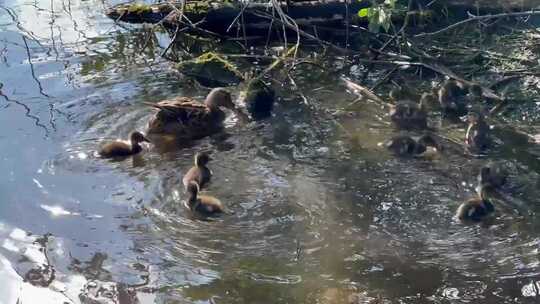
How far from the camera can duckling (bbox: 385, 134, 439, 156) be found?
691cm

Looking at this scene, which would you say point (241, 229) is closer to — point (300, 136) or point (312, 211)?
point (312, 211)

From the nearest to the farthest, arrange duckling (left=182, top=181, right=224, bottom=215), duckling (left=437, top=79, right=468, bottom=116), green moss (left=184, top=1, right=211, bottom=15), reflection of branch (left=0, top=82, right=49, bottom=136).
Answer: duckling (left=182, top=181, right=224, bottom=215) < reflection of branch (left=0, top=82, right=49, bottom=136) < duckling (left=437, top=79, right=468, bottom=116) < green moss (left=184, top=1, right=211, bottom=15)

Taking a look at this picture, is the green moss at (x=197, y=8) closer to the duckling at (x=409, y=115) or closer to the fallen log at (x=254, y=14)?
the fallen log at (x=254, y=14)

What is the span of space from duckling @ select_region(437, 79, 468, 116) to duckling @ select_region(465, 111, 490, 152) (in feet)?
1.78

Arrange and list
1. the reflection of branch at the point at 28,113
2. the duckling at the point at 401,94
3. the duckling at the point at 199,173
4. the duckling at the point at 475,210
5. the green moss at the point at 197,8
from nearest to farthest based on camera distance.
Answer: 1. the duckling at the point at 475,210
2. the duckling at the point at 199,173
3. the reflection of branch at the point at 28,113
4. the duckling at the point at 401,94
5. the green moss at the point at 197,8

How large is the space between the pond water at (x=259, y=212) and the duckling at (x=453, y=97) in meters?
0.28

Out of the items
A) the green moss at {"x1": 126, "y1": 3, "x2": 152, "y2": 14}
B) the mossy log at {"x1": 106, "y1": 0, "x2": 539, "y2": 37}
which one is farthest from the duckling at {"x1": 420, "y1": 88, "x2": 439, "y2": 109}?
the green moss at {"x1": 126, "y1": 3, "x2": 152, "y2": 14}

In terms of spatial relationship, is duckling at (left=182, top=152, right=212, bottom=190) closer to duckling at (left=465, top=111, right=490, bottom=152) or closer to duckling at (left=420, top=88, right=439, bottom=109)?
duckling at (left=465, top=111, right=490, bottom=152)

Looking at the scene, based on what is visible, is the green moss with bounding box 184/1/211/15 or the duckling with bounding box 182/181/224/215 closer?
the duckling with bounding box 182/181/224/215

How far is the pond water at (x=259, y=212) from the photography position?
17.3ft

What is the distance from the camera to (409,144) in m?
6.93

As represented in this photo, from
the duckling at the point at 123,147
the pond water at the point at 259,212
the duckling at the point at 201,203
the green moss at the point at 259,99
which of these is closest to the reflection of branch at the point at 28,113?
the pond water at the point at 259,212

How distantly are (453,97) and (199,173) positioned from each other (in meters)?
2.71

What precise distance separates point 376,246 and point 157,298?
1455 mm
